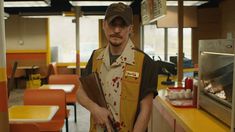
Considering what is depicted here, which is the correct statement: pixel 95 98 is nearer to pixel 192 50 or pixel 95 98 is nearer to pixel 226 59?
pixel 226 59

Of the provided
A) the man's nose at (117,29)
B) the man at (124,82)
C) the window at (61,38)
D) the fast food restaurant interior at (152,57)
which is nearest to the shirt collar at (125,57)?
the man at (124,82)

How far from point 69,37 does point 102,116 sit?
7821mm

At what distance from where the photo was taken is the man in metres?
1.36

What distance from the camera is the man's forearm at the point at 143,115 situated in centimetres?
136

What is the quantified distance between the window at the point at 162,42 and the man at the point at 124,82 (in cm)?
601

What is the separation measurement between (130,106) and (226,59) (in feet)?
2.14

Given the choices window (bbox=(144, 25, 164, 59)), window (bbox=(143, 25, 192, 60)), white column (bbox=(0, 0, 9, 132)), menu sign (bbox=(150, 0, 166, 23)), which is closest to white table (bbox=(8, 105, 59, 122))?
white column (bbox=(0, 0, 9, 132))

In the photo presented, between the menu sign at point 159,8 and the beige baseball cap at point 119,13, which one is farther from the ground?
the menu sign at point 159,8

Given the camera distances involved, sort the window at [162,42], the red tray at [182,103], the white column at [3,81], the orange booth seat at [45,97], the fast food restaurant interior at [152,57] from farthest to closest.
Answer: the window at [162,42], the orange booth seat at [45,97], the red tray at [182,103], the fast food restaurant interior at [152,57], the white column at [3,81]

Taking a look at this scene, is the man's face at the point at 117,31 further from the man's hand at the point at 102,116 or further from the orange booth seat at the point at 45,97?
the orange booth seat at the point at 45,97

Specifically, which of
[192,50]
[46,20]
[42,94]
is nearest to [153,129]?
[42,94]

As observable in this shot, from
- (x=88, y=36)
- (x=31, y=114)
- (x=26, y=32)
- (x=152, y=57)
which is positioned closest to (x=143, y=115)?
(x=31, y=114)

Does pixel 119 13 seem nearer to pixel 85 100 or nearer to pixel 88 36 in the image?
pixel 85 100

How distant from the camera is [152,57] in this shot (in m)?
3.50
